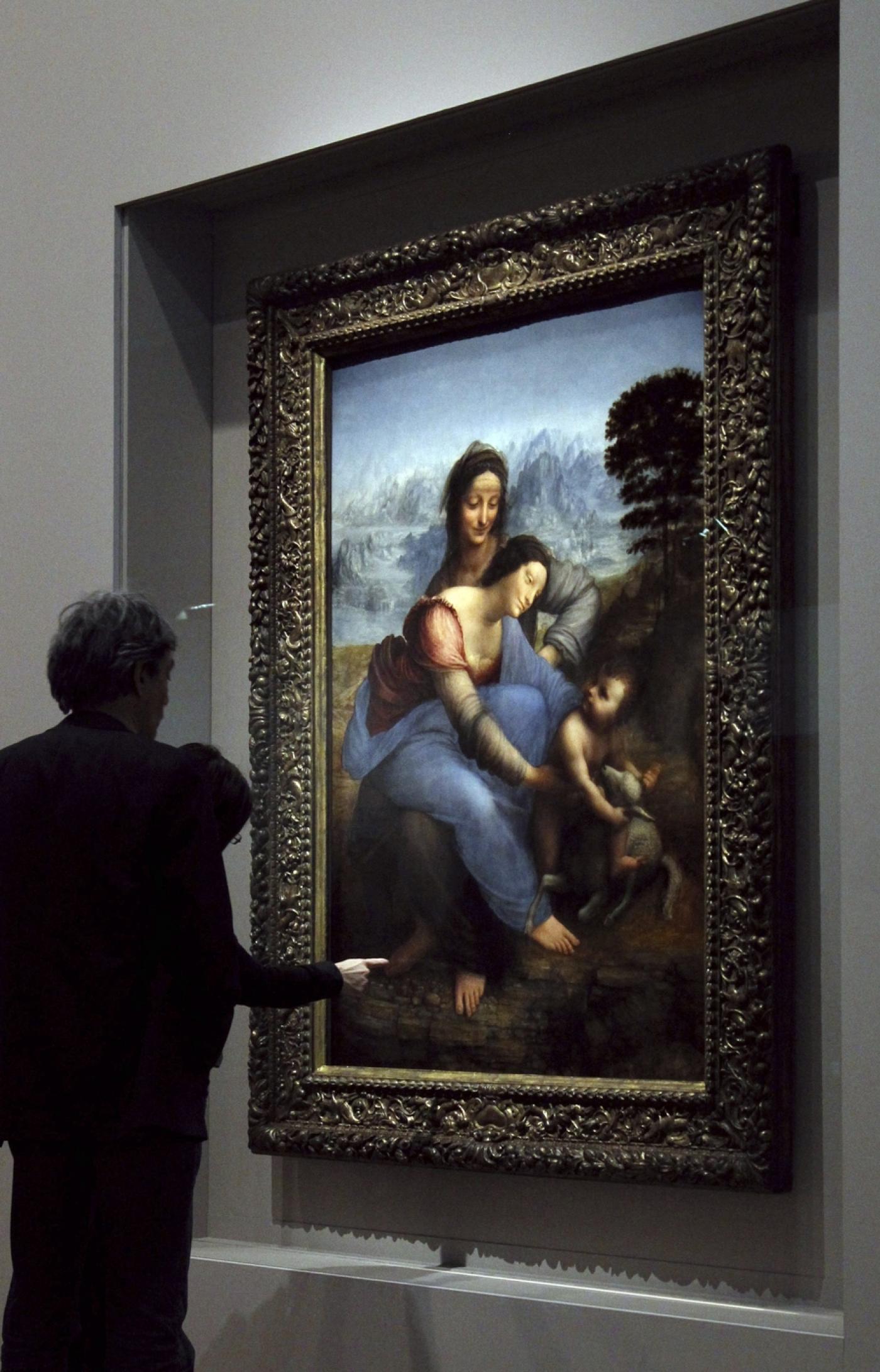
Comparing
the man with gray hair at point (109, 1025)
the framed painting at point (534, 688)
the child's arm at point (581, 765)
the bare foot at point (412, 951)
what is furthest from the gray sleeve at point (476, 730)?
the man with gray hair at point (109, 1025)

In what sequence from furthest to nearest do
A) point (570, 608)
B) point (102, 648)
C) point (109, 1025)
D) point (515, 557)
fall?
point (515, 557)
point (570, 608)
point (102, 648)
point (109, 1025)

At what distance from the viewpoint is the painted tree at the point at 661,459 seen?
3.69 meters

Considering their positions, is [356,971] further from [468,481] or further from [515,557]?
[468,481]

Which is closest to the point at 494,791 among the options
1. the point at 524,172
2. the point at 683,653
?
the point at 683,653

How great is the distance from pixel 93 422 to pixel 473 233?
1206 millimetres

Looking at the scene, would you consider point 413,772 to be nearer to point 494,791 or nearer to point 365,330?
point 494,791

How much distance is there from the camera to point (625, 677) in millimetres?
3746

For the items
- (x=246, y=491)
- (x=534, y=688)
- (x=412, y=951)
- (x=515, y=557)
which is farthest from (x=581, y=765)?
(x=246, y=491)

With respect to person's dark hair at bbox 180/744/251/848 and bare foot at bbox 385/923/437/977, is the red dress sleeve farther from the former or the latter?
bare foot at bbox 385/923/437/977

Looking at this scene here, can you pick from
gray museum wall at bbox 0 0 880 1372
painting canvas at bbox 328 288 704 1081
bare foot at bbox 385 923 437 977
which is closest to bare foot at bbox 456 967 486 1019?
painting canvas at bbox 328 288 704 1081

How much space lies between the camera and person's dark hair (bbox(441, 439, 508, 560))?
398 cm

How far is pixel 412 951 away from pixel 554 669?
0.76m

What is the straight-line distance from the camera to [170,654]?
3574 mm

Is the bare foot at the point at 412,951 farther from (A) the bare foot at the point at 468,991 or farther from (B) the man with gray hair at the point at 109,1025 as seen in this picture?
(B) the man with gray hair at the point at 109,1025
